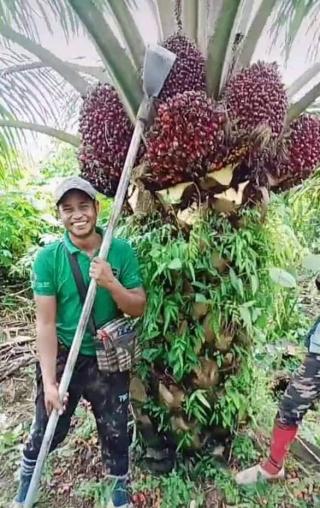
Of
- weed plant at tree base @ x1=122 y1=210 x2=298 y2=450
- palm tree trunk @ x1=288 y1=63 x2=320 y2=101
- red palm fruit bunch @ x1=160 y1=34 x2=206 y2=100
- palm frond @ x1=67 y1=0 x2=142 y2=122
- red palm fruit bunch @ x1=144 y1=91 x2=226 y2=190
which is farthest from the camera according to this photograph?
palm tree trunk @ x1=288 y1=63 x2=320 y2=101

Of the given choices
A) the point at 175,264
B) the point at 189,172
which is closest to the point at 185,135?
the point at 189,172

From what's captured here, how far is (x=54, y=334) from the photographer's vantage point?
7.08 feet

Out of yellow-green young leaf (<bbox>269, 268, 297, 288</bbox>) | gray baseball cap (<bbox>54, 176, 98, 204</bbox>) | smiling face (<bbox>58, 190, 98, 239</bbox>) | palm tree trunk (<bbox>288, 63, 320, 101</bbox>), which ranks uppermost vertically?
palm tree trunk (<bbox>288, 63, 320, 101</bbox>)

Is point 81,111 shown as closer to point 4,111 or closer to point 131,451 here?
point 4,111

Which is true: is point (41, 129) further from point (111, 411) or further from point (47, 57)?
point (111, 411)

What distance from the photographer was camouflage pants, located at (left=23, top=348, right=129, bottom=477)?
2273mm

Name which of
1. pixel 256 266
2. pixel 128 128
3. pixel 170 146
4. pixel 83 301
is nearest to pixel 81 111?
pixel 128 128

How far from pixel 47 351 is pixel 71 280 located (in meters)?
0.27

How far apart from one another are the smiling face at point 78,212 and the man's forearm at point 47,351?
360 millimetres

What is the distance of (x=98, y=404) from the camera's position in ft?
7.60

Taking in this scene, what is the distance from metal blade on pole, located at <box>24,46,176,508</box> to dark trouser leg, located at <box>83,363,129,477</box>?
0.19 metres

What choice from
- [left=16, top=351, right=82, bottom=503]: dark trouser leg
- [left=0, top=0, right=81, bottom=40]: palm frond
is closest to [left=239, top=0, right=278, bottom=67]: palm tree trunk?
[left=0, top=0, right=81, bottom=40]: palm frond

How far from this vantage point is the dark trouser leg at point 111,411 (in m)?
2.28

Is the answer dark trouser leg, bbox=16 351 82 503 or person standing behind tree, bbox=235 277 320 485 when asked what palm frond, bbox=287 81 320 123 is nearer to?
person standing behind tree, bbox=235 277 320 485
